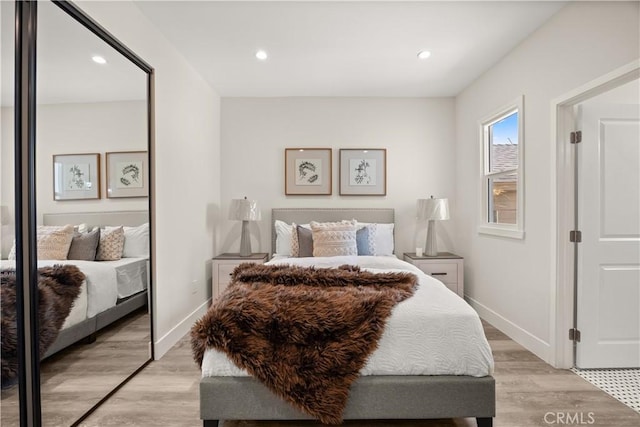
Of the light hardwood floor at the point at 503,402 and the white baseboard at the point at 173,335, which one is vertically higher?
the white baseboard at the point at 173,335

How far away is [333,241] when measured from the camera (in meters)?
3.48

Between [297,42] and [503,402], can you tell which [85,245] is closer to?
[297,42]

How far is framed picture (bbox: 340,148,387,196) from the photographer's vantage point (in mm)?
4250

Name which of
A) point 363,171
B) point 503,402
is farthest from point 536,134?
point 503,402

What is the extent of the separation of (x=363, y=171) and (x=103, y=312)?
122 inches

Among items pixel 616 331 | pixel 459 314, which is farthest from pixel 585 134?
pixel 459 314

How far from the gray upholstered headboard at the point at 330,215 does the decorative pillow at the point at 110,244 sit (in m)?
2.10

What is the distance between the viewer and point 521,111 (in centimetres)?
295

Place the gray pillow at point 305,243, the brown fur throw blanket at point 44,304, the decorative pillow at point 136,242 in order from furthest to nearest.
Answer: the gray pillow at point 305,243 < the decorative pillow at point 136,242 < the brown fur throw blanket at point 44,304

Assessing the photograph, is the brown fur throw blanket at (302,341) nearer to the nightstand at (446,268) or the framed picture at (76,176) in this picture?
the framed picture at (76,176)

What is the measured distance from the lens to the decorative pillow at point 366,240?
367 centimetres

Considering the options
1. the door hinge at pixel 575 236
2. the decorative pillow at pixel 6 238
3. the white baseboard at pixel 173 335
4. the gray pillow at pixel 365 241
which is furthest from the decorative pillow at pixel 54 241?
the door hinge at pixel 575 236

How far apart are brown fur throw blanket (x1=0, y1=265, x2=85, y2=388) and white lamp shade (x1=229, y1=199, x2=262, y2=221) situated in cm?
204

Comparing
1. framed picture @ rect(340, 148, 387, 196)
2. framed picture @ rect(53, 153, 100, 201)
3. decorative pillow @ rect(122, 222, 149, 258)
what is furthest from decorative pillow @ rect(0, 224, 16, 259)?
framed picture @ rect(340, 148, 387, 196)
